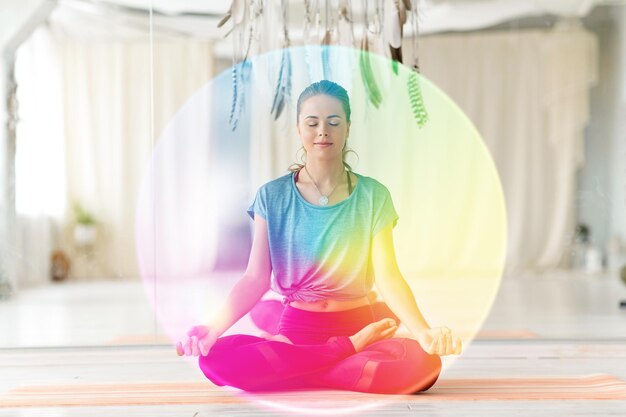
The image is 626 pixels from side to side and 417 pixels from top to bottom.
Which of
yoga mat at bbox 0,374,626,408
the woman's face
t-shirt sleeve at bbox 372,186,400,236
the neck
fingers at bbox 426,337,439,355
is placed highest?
the woman's face

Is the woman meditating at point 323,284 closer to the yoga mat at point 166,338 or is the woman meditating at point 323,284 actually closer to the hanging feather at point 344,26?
the hanging feather at point 344,26

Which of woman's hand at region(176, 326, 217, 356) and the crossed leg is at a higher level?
woman's hand at region(176, 326, 217, 356)

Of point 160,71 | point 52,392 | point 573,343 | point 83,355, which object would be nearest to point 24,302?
point 83,355

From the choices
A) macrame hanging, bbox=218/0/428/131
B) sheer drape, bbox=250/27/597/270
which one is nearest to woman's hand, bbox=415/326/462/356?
macrame hanging, bbox=218/0/428/131

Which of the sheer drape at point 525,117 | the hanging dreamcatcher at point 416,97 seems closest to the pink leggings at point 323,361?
the hanging dreamcatcher at point 416,97

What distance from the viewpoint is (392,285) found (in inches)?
70.3

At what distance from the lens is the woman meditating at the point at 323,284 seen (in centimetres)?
178

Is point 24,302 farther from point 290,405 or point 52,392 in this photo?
point 290,405

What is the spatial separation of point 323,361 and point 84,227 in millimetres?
1782

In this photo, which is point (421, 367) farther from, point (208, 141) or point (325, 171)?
point (208, 141)

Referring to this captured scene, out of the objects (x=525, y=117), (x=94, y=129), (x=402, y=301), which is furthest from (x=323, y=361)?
(x=525, y=117)

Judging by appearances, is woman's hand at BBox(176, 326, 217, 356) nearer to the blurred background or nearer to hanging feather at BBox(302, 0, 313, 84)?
hanging feather at BBox(302, 0, 313, 84)

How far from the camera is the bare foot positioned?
1795 millimetres

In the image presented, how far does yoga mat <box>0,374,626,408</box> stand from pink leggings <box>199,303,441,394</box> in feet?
0.10
